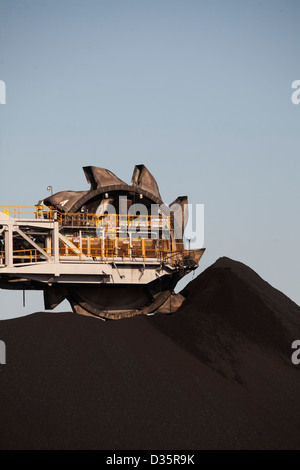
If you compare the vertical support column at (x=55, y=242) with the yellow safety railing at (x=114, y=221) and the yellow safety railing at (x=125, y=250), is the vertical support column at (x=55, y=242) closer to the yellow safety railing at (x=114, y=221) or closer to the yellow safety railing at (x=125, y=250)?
the yellow safety railing at (x=125, y=250)

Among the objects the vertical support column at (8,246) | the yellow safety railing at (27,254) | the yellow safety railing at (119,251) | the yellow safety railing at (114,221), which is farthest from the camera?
the yellow safety railing at (114,221)

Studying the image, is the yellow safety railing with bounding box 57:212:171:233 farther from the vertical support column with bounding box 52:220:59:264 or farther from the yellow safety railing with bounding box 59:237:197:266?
the vertical support column with bounding box 52:220:59:264

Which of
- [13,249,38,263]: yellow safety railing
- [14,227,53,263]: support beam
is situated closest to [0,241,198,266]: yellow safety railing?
[13,249,38,263]: yellow safety railing

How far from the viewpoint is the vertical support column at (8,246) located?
30297 mm

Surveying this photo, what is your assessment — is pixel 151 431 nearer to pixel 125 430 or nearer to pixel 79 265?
pixel 125 430

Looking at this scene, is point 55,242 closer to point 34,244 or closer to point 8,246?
point 34,244

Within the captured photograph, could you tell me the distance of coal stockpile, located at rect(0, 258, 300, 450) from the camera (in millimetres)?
22234

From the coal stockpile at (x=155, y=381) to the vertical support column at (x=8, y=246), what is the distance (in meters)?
3.01

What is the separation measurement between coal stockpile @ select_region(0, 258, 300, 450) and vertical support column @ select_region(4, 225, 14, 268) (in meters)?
3.01

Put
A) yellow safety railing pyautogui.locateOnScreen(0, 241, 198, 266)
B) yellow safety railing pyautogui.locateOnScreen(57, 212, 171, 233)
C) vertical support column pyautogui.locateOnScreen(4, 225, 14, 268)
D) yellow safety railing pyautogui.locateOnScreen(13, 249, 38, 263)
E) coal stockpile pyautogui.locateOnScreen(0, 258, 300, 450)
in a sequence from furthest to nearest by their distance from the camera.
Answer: yellow safety railing pyautogui.locateOnScreen(57, 212, 171, 233)
yellow safety railing pyautogui.locateOnScreen(0, 241, 198, 266)
yellow safety railing pyautogui.locateOnScreen(13, 249, 38, 263)
vertical support column pyautogui.locateOnScreen(4, 225, 14, 268)
coal stockpile pyautogui.locateOnScreen(0, 258, 300, 450)

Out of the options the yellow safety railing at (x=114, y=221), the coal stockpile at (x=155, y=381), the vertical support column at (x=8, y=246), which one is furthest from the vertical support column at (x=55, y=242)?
the coal stockpile at (x=155, y=381)

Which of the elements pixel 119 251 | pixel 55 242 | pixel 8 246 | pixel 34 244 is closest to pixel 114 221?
pixel 119 251

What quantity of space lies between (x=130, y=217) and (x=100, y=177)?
1991 mm
